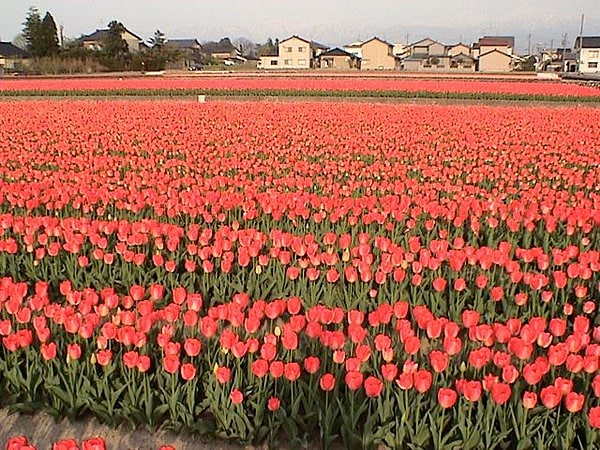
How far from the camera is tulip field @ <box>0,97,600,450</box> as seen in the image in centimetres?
306

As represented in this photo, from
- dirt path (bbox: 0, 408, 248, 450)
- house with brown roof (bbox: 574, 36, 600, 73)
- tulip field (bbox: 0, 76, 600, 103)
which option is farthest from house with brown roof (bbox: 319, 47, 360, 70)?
dirt path (bbox: 0, 408, 248, 450)

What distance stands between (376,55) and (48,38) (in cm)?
4275

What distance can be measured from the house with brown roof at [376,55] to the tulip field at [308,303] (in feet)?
258

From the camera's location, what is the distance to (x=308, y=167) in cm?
935

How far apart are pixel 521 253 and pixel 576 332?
5.36ft

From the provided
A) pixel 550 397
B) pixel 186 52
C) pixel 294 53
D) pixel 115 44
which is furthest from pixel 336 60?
pixel 550 397

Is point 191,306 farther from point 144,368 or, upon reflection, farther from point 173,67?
point 173,67

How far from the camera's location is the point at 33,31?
66.1 metres

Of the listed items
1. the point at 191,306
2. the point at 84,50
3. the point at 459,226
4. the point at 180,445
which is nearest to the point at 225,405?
the point at 180,445

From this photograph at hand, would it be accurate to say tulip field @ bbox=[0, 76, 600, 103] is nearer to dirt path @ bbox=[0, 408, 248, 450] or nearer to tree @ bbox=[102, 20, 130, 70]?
dirt path @ bbox=[0, 408, 248, 450]

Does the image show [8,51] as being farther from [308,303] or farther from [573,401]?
[573,401]

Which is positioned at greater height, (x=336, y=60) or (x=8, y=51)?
(x=8, y=51)

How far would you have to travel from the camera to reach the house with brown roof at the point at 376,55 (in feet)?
281

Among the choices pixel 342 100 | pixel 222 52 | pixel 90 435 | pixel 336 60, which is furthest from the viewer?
pixel 222 52
